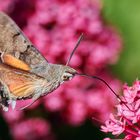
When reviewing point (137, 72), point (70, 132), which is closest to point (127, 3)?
point (137, 72)

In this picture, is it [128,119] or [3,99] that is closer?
[128,119]

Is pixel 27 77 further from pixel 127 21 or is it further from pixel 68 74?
pixel 127 21

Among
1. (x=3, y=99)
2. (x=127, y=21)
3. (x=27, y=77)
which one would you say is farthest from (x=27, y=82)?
(x=127, y=21)

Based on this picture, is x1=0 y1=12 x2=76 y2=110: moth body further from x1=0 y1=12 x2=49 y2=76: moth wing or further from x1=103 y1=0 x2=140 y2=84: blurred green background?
x1=103 y1=0 x2=140 y2=84: blurred green background

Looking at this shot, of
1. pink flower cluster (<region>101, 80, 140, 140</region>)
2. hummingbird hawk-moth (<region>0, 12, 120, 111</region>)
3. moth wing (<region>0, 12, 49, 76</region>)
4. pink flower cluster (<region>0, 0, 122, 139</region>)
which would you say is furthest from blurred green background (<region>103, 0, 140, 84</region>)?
pink flower cluster (<region>101, 80, 140, 140</region>)

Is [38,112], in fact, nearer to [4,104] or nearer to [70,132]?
[70,132]

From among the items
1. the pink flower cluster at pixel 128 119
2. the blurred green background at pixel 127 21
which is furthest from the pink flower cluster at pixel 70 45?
the pink flower cluster at pixel 128 119
